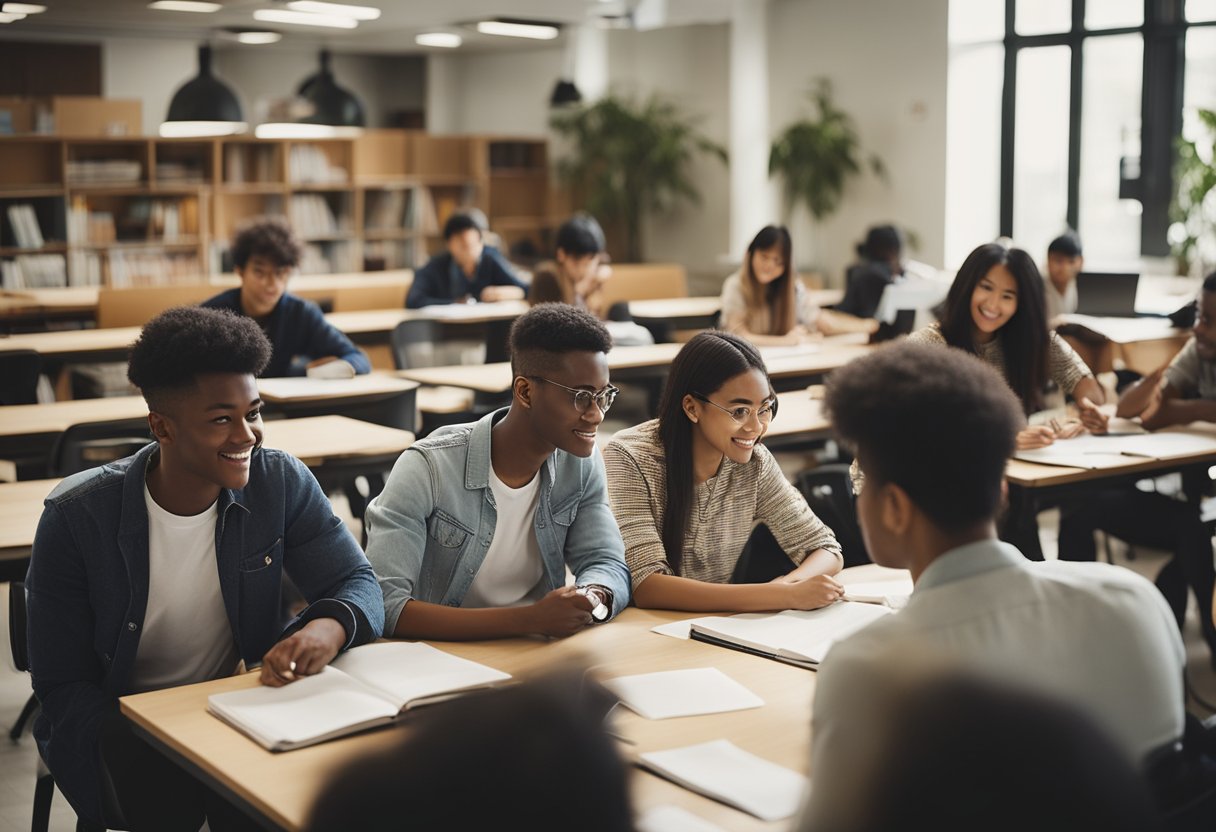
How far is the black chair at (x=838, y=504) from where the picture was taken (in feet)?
10.4

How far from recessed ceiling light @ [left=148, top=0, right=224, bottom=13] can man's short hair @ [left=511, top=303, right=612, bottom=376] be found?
6.29 meters

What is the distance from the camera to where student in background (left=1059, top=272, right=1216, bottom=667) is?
12.8ft

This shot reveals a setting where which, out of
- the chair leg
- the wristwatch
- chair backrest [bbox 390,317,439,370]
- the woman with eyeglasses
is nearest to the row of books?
chair backrest [bbox 390,317,439,370]

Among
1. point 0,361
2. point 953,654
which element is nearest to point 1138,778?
point 953,654

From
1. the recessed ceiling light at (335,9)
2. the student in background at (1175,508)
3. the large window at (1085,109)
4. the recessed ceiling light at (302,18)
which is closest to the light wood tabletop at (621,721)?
the student in background at (1175,508)

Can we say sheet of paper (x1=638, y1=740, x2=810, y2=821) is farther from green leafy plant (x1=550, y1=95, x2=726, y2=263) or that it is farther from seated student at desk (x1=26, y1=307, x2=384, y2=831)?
green leafy plant (x1=550, y1=95, x2=726, y2=263)

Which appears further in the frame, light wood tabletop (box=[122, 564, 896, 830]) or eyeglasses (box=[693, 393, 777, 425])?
eyeglasses (box=[693, 393, 777, 425])

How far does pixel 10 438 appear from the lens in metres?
4.04

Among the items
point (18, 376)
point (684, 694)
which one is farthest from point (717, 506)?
point (18, 376)

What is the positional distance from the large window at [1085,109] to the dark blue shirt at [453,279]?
3.88 metres

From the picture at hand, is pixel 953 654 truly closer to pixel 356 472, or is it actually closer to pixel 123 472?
pixel 123 472

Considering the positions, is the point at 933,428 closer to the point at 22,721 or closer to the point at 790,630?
the point at 790,630

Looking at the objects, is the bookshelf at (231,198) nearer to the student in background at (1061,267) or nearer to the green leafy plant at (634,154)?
the green leafy plant at (634,154)

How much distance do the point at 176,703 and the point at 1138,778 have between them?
1508 millimetres
